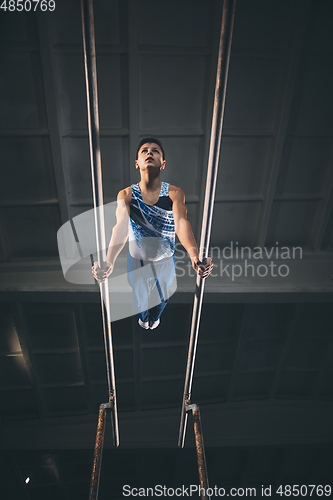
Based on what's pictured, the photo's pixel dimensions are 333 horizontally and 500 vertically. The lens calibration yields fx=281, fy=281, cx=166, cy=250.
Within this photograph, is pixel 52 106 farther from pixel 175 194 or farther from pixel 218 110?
pixel 218 110

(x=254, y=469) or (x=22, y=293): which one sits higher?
(x=22, y=293)

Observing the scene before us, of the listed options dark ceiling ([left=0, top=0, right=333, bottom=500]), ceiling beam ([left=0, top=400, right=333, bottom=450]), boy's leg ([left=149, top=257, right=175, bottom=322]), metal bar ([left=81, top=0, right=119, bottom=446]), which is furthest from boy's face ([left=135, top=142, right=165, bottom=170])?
ceiling beam ([left=0, top=400, right=333, bottom=450])

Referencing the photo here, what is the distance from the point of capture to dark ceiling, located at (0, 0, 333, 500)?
4086mm

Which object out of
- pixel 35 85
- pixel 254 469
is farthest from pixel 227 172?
pixel 254 469

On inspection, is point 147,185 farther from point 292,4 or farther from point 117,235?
point 292,4

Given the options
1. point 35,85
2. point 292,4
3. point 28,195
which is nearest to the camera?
point 292,4

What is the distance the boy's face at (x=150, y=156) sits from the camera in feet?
8.97

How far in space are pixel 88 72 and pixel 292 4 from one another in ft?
12.0

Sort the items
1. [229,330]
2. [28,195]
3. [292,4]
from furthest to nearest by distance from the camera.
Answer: [229,330] < [28,195] < [292,4]

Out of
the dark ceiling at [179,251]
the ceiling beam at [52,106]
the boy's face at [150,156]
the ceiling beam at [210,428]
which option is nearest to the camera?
the boy's face at [150,156]

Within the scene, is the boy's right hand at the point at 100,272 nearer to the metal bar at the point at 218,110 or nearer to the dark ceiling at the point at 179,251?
the metal bar at the point at 218,110

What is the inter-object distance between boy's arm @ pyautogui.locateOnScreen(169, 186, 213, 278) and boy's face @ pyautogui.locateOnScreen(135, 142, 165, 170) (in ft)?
1.13

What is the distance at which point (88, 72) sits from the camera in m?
2.11

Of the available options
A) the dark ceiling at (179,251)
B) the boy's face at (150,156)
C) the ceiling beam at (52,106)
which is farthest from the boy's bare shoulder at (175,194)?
the ceiling beam at (52,106)
